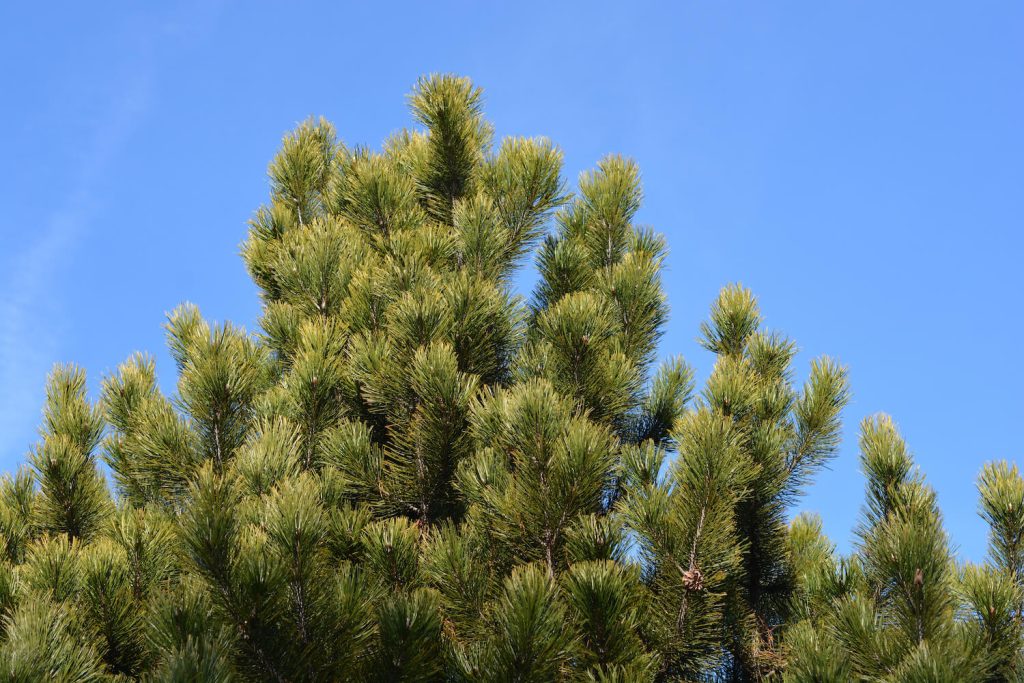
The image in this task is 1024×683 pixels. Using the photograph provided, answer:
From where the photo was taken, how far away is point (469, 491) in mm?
4406

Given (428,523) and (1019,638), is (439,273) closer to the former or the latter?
(428,523)

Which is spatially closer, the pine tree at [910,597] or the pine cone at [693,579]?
the pine tree at [910,597]

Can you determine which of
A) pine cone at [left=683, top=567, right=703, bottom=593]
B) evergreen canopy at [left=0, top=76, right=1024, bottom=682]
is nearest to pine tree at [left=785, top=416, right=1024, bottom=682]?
evergreen canopy at [left=0, top=76, right=1024, bottom=682]

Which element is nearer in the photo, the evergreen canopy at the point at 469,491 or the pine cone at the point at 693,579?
the evergreen canopy at the point at 469,491

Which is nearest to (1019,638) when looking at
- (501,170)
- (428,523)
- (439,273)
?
(428,523)

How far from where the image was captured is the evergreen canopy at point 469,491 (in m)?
3.55

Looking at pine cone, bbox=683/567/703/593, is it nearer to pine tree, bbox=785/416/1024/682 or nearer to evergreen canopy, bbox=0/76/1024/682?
evergreen canopy, bbox=0/76/1024/682

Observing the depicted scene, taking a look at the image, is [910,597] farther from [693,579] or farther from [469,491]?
[469,491]

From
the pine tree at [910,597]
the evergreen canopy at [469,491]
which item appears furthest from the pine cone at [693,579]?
the pine tree at [910,597]

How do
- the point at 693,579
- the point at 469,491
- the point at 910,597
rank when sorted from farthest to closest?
the point at 469,491
the point at 693,579
the point at 910,597

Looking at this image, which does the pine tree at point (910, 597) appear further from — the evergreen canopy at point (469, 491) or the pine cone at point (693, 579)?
the pine cone at point (693, 579)

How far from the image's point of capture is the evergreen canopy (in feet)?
11.6

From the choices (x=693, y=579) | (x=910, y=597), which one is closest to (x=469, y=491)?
(x=693, y=579)

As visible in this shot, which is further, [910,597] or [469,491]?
[469,491]
